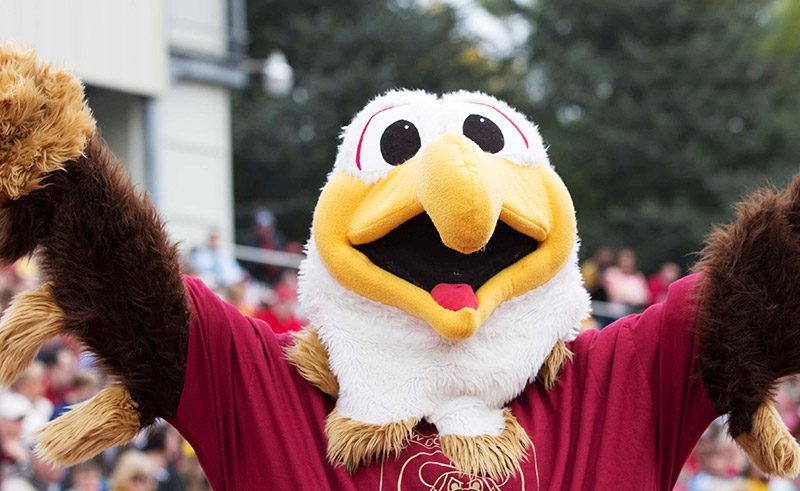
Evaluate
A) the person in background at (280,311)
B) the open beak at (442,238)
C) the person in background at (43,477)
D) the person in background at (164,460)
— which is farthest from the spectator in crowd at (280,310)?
the open beak at (442,238)

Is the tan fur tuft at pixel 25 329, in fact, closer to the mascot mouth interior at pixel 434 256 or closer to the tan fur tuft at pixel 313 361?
the tan fur tuft at pixel 313 361

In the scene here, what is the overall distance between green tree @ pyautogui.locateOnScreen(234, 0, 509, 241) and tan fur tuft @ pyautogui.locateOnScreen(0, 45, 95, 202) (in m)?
16.3

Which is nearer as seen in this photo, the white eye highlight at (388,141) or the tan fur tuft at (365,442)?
the tan fur tuft at (365,442)

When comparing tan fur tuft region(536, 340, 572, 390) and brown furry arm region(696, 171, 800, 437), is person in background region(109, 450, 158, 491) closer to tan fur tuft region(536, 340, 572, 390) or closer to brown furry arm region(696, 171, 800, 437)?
tan fur tuft region(536, 340, 572, 390)

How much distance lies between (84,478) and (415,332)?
3.00 m

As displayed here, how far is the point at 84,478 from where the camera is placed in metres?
5.38

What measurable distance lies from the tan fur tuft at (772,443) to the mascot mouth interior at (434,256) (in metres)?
0.62

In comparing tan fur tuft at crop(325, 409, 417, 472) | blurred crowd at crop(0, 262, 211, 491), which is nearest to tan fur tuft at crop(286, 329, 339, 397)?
tan fur tuft at crop(325, 409, 417, 472)

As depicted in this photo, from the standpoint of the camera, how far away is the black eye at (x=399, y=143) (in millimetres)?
2867

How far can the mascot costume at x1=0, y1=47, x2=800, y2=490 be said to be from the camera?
2.64 metres

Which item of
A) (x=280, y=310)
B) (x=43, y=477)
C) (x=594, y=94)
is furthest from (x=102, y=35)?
(x=594, y=94)

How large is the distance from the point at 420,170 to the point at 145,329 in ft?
2.14

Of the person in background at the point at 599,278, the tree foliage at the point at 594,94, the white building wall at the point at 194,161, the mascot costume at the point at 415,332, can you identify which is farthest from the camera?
the tree foliage at the point at 594,94

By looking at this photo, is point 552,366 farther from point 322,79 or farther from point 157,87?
point 322,79
